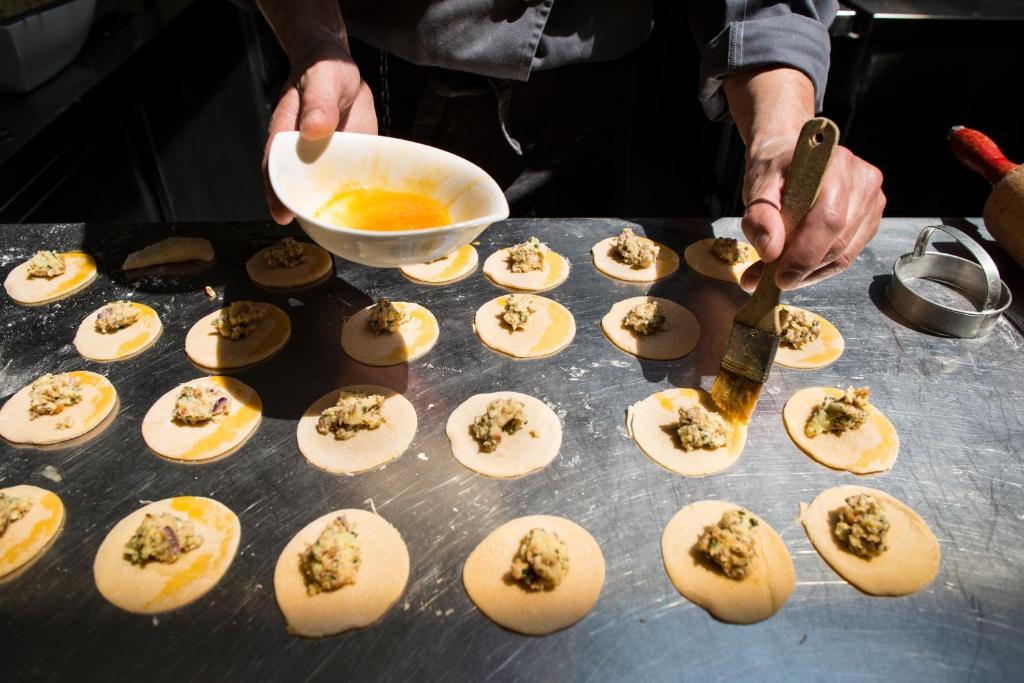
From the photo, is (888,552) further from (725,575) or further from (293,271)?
(293,271)

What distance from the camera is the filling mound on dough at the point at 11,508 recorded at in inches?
64.7

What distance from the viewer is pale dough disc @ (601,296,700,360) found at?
221 cm

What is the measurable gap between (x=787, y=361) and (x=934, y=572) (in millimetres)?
802

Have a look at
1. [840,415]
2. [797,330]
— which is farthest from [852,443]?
[797,330]

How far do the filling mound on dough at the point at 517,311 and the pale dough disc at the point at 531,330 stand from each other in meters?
0.02

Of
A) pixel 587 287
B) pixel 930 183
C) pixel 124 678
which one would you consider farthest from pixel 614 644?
pixel 930 183

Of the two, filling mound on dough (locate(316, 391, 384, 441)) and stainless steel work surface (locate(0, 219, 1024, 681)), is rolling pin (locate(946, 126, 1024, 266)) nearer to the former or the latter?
stainless steel work surface (locate(0, 219, 1024, 681))

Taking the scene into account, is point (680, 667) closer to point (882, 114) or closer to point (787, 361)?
point (787, 361)

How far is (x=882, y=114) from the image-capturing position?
368 centimetres

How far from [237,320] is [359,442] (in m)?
0.72

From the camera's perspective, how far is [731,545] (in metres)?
1.57

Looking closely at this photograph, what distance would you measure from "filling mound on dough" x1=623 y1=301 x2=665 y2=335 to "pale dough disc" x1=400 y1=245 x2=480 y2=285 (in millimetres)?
727

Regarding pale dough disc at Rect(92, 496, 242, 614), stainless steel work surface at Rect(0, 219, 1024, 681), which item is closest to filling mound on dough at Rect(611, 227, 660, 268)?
stainless steel work surface at Rect(0, 219, 1024, 681)

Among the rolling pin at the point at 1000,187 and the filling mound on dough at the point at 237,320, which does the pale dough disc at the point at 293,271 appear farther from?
the rolling pin at the point at 1000,187
